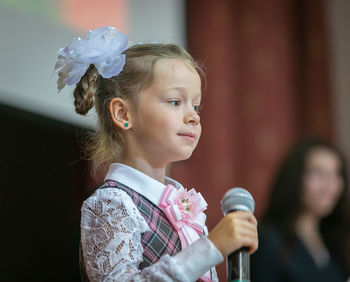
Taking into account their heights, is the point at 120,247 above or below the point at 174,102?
below

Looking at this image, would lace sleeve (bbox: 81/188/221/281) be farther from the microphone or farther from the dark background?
the dark background

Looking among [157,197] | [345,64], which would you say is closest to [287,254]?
[157,197]

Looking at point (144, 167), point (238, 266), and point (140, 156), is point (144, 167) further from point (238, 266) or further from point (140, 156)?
point (238, 266)

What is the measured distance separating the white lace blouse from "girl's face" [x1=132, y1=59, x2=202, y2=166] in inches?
1.7

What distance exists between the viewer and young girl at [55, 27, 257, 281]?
0.78 metres

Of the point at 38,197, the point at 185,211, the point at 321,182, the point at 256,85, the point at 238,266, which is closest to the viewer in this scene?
the point at 238,266

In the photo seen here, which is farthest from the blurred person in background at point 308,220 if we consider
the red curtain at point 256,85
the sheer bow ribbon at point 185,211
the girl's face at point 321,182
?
the sheer bow ribbon at point 185,211

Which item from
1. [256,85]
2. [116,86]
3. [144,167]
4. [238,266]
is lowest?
[238,266]

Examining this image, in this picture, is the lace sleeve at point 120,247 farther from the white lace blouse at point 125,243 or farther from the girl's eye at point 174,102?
the girl's eye at point 174,102

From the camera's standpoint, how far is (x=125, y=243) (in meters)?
0.78

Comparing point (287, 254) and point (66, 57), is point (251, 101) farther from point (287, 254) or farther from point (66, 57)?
point (66, 57)

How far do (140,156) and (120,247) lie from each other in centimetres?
15

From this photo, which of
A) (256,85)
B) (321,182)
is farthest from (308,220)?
(256,85)

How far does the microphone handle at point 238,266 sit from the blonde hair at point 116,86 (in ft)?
0.79
